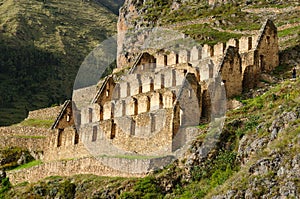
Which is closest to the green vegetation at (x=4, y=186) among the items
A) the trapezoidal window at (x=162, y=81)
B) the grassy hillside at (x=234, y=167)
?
the grassy hillside at (x=234, y=167)

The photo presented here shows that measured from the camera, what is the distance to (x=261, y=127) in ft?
105

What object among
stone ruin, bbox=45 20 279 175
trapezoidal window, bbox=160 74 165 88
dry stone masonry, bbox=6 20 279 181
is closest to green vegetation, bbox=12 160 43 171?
dry stone masonry, bbox=6 20 279 181

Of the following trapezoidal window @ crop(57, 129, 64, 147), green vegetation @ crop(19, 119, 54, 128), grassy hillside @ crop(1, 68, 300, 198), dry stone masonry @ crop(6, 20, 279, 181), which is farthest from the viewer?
green vegetation @ crop(19, 119, 54, 128)

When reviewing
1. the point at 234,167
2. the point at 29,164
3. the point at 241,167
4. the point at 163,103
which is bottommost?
the point at 29,164

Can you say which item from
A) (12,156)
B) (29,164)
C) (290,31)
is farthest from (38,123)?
(290,31)

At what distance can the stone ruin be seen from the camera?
38.9 m

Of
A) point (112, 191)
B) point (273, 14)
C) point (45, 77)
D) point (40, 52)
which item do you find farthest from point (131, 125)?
point (40, 52)

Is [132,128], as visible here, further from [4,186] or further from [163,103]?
[4,186]

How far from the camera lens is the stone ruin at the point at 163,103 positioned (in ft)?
128

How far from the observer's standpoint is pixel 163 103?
42.8 metres

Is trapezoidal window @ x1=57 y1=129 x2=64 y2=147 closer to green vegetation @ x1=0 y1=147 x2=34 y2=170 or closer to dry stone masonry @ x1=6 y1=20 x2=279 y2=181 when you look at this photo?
dry stone masonry @ x1=6 y1=20 x2=279 y2=181

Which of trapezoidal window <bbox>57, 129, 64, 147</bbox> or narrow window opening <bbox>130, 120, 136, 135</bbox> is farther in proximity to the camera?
trapezoidal window <bbox>57, 129, 64, 147</bbox>

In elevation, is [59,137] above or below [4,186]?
above

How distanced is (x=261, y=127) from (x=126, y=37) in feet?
221
